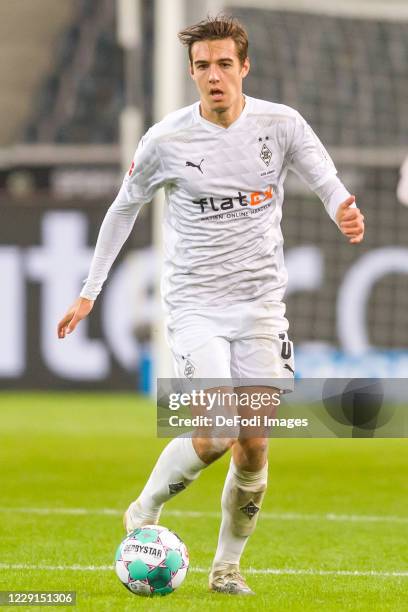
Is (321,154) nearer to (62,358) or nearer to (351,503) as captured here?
(351,503)

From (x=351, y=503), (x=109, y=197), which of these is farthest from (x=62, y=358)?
(x=351, y=503)

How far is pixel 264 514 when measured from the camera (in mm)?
7277

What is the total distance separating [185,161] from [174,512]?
2837 millimetres

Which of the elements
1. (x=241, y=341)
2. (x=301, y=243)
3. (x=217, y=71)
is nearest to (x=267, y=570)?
(x=241, y=341)

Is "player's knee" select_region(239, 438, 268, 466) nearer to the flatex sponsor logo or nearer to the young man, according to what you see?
the young man

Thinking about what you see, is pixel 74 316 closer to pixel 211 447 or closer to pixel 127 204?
pixel 127 204

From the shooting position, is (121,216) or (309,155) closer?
(309,155)

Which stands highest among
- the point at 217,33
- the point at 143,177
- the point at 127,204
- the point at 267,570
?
the point at 217,33

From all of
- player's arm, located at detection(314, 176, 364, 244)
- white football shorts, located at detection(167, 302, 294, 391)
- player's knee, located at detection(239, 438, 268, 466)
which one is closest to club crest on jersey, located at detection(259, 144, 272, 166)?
player's arm, located at detection(314, 176, 364, 244)

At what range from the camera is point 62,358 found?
14.9m

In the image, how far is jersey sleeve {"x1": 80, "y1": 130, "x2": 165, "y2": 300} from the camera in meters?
5.04

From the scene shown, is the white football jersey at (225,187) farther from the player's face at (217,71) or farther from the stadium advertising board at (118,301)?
the stadium advertising board at (118,301)

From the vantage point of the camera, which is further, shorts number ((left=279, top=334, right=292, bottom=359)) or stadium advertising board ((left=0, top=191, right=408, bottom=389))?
stadium advertising board ((left=0, top=191, right=408, bottom=389))

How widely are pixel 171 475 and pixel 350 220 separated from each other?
1.10m
